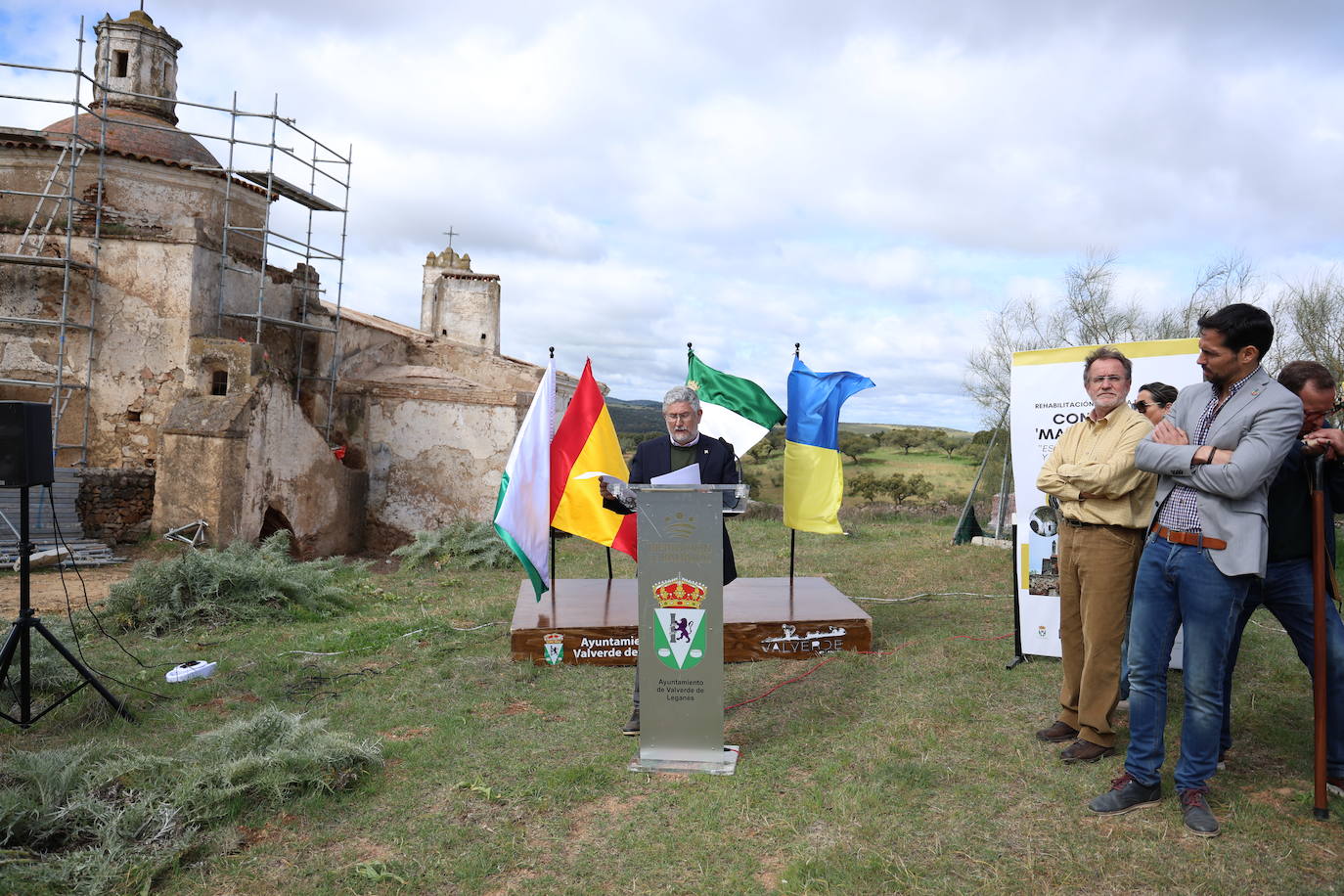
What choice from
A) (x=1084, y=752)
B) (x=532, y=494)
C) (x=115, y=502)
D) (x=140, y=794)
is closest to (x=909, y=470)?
(x=115, y=502)

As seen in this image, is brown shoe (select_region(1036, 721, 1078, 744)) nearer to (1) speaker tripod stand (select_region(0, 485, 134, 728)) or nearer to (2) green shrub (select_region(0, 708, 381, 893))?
(2) green shrub (select_region(0, 708, 381, 893))

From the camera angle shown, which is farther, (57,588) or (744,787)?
(57,588)

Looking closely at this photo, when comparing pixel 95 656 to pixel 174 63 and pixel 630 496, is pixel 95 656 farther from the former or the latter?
pixel 174 63

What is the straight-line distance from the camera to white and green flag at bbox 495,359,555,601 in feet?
24.4

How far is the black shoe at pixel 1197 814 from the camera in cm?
379

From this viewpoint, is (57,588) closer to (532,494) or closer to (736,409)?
(532,494)

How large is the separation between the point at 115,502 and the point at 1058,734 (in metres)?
13.9

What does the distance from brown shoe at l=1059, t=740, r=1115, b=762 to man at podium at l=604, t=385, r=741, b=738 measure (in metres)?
2.18

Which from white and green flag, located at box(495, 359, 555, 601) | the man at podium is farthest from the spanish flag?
the man at podium

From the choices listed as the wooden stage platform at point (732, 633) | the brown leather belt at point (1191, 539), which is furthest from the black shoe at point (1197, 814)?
the wooden stage platform at point (732, 633)

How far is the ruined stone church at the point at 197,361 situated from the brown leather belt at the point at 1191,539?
12.6m

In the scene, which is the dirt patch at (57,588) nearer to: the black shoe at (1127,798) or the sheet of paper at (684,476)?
the sheet of paper at (684,476)

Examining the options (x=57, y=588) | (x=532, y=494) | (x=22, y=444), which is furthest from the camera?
(x=57, y=588)

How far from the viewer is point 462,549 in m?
13.6
